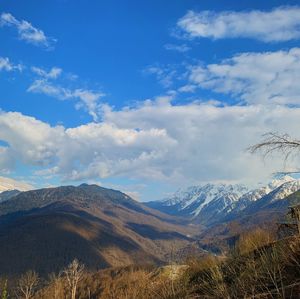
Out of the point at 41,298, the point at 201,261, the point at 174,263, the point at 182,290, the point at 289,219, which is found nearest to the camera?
the point at 289,219

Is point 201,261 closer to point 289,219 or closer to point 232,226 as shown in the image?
point 232,226

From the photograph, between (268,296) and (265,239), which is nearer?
(268,296)

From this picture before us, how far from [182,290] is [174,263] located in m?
4.05

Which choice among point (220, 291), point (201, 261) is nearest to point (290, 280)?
point (220, 291)

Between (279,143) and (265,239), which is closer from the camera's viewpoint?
(279,143)

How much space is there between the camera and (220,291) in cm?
1048

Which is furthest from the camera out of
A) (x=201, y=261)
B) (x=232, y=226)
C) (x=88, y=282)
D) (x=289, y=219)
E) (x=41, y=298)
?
(x=88, y=282)

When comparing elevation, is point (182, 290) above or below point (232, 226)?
below

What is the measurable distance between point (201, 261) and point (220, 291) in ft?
15.2

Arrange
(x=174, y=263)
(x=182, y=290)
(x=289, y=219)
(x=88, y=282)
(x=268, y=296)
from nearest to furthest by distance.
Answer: (x=268, y=296) < (x=289, y=219) < (x=182, y=290) < (x=174, y=263) < (x=88, y=282)

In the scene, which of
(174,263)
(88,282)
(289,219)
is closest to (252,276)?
(289,219)

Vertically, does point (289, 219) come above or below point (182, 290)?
above

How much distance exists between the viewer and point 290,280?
9.54 meters

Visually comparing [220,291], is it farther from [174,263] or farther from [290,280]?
[174,263]
